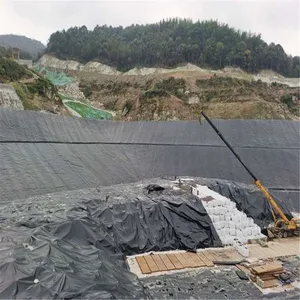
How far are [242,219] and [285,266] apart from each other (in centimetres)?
169

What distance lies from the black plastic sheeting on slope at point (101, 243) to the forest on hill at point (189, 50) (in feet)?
151

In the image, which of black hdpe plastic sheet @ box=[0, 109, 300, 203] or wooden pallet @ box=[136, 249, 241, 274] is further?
black hdpe plastic sheet @ box=[0, 109, 300, 203]

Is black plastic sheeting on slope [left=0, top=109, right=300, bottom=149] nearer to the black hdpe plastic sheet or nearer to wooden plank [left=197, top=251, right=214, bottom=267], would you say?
the black hdpe plastic sheet

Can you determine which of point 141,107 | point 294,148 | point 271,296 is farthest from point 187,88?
point 271,296

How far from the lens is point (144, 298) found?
4.79 meters

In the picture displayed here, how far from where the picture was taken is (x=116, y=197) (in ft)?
28.2

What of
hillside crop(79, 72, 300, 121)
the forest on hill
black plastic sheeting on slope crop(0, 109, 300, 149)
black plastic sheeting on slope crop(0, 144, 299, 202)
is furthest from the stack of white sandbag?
the forest on hill

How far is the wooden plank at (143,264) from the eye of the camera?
6227 mm

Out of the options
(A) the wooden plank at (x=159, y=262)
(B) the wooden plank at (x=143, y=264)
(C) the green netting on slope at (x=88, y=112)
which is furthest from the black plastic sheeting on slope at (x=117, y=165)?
(C) the green netting on slope at (x=88, y=112)

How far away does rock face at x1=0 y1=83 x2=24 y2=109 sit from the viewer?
18.0 meters

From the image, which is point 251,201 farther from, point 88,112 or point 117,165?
point 88,112

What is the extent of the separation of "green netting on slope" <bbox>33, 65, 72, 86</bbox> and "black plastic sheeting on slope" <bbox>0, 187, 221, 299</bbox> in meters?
41.0

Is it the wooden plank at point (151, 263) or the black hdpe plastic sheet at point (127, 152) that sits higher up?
the black hdpe plastic sheet at point (127, 152)

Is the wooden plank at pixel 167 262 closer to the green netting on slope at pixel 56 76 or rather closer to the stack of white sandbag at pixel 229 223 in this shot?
the stack of white sandbag at pixel 229 223
